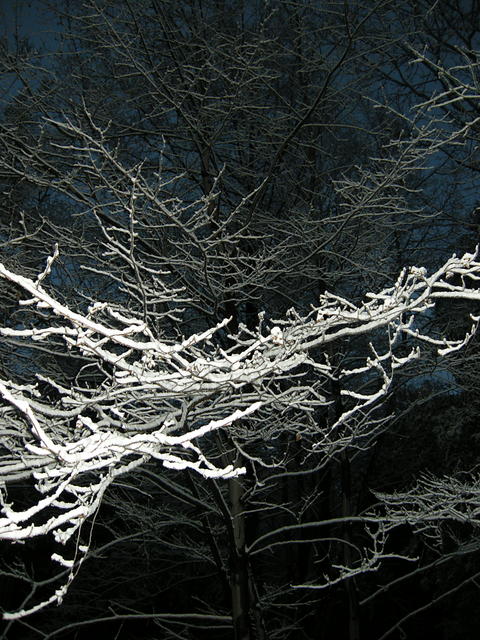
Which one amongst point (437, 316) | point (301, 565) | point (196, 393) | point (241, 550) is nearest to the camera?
point (196, 393)

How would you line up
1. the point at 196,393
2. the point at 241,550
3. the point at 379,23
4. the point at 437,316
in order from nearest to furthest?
the point at 196,393, the point at 241,550, the point at 379,23, the point at 437,316

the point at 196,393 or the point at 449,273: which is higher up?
the point at 449,273

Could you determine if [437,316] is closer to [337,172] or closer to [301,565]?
[337,172]

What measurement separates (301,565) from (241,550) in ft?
16.0

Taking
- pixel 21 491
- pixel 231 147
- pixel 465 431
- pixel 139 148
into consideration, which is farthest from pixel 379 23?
pixel 21 491

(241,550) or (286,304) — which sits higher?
(286,304)

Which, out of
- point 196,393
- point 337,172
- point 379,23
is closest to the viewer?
point 196,393

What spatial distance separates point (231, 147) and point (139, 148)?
3.05ft

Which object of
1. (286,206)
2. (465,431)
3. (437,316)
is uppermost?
→ (286,206)

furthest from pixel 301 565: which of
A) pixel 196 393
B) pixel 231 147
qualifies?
pixel 196 393

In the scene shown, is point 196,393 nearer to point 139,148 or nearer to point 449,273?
point 449,273

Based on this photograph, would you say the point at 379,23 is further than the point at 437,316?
No

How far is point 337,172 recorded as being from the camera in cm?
719

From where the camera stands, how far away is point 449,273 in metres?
2.16
